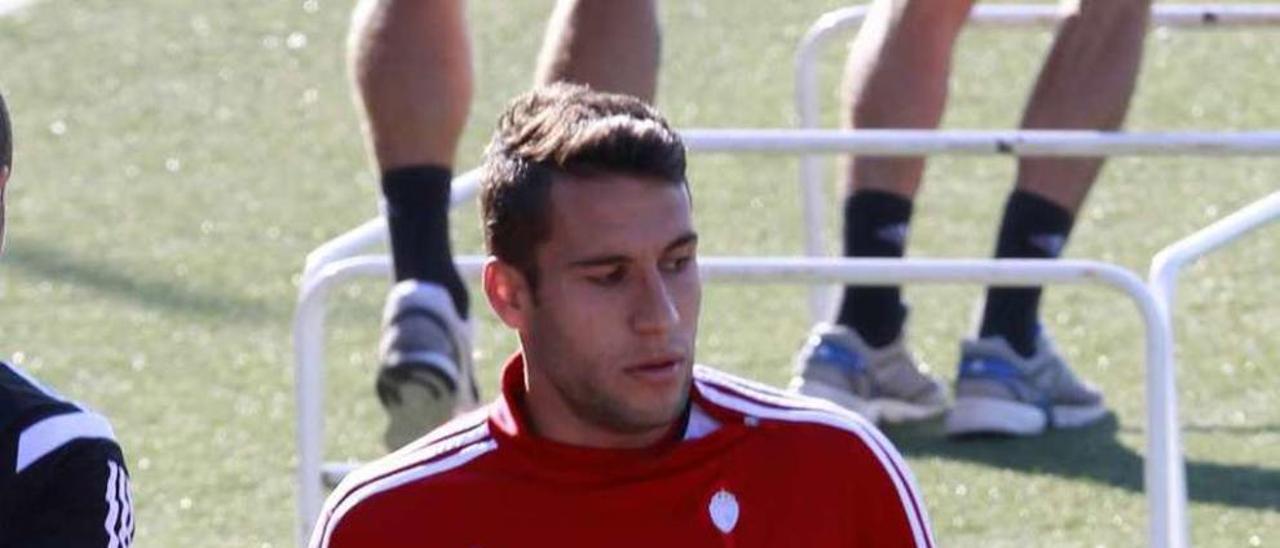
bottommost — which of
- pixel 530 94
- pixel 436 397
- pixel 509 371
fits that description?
pixel 436 397

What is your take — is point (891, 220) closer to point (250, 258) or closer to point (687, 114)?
point (250, 258)

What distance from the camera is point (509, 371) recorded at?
2840 millimetres

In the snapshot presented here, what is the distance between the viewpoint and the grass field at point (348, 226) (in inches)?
196

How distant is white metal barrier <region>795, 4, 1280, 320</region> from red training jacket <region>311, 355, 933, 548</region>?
248 cm

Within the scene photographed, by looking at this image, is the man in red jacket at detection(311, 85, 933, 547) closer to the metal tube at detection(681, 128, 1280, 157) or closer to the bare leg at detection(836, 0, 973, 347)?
the metal tube at detection(681, 128, 1280, 157)

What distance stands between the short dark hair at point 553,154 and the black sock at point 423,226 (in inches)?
66.2

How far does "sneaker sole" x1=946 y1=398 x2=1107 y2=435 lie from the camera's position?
16.4ft

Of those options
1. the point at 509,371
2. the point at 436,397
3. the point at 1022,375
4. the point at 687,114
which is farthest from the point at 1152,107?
the point at 509,371

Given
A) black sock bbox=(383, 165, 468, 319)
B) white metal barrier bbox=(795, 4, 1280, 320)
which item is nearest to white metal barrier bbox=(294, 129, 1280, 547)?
black sock bbox=(383, 165, 468, 319)

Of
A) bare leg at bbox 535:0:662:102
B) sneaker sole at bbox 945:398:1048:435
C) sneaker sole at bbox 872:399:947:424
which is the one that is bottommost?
sneaker sole at bbox 872:399:947:424

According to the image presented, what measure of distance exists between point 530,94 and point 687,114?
4.82m

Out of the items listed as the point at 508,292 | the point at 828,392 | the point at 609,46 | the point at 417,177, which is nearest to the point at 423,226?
the point at 417,177

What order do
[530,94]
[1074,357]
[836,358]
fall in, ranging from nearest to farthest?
[530,94]
[836,358]
[1074,357]

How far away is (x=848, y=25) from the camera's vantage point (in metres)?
5.58
